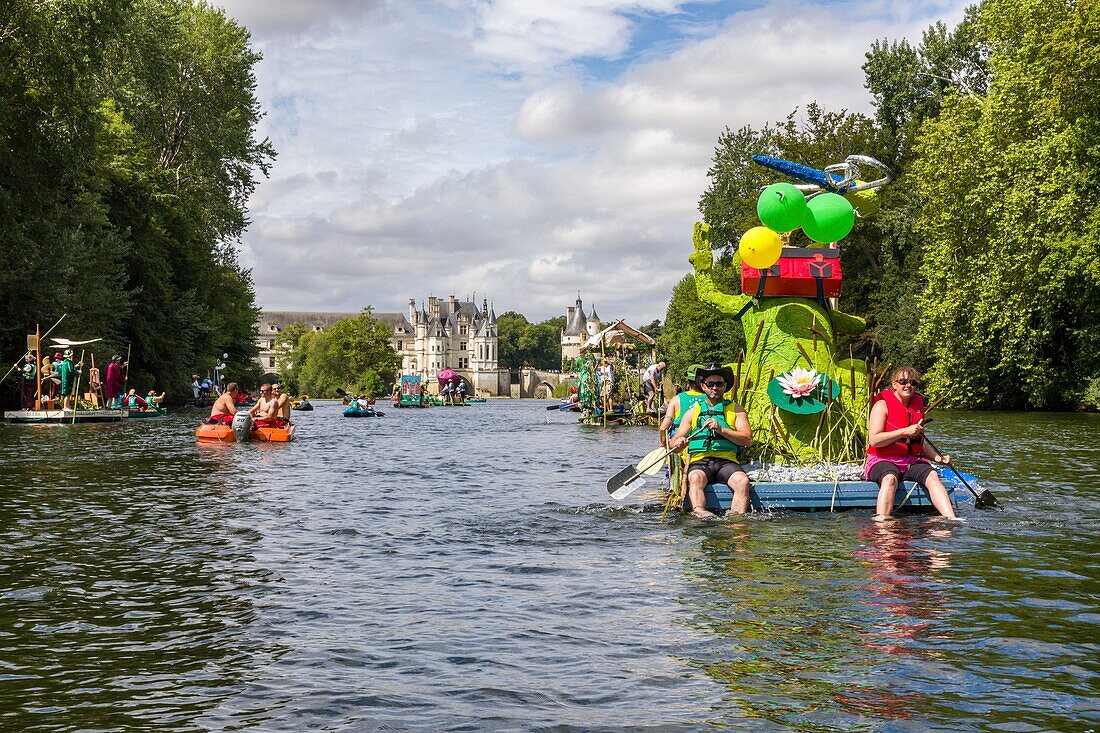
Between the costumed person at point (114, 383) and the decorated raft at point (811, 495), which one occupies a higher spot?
the costumed person at point (114, 383)

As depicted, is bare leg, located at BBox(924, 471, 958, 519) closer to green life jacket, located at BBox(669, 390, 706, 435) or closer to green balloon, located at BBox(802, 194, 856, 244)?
green life jacket, located at BBox(669, 390, 706, 435)

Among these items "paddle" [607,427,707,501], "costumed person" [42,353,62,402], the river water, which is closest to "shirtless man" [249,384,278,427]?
"costumed person" [42,353,62,402]

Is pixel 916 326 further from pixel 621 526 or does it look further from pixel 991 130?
pixel 621 526

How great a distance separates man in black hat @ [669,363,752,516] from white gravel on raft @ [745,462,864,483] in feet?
2.28

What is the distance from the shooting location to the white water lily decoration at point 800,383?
14.9 metres

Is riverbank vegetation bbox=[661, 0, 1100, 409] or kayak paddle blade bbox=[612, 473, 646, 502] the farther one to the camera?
riverbank vegetation bbox=[661, 0, 1100, 409]

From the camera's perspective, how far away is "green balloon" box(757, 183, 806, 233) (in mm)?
15102

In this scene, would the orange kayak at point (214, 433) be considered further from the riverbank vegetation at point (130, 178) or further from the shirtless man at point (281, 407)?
the riverbank vegetation at point (130, 178)

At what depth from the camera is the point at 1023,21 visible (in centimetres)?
4000

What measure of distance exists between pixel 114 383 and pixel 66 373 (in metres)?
5.15

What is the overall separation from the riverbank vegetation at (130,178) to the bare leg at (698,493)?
2462 centimetres

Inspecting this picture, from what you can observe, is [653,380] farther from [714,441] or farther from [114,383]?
[714,441]

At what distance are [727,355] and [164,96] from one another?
3419 cm

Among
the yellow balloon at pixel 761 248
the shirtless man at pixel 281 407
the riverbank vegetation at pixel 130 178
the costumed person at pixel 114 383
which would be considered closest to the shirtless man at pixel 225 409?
the shirtless man at pixel 281 407
